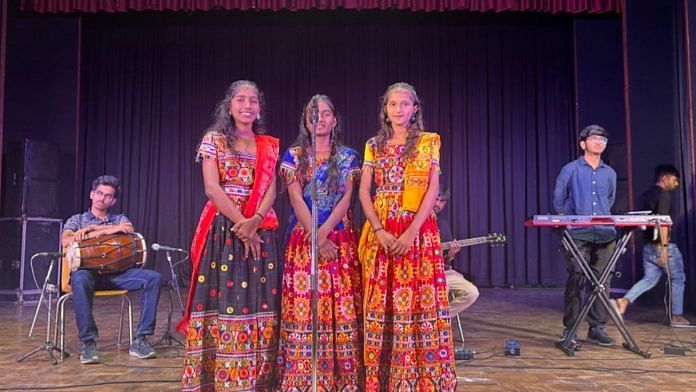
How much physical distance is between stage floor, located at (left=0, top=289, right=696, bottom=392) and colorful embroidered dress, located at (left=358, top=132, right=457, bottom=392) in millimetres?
651

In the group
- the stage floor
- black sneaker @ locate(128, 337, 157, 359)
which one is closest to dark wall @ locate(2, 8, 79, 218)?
the stage floor

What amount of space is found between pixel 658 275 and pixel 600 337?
4.88 ft

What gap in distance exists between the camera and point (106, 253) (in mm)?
4301

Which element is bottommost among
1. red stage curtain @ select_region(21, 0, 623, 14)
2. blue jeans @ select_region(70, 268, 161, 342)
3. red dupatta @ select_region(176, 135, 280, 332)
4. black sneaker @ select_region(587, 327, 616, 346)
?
black sneaker @ select_region(587, 327, 616, 346)

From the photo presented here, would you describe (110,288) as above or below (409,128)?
below

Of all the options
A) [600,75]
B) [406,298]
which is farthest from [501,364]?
[600,75]

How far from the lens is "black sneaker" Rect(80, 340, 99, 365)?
411 centimetres

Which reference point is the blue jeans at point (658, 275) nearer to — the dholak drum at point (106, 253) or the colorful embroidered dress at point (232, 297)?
the colorful embroidered dress at point (232, 297)

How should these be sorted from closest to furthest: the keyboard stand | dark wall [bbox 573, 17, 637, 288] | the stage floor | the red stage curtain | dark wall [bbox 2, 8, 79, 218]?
the stage floor → the keyboard stand → the red stage curtain → dark wall [bbox 573, 17, 637, 288] → dark wall [bbox 2, 8, 79, 218]

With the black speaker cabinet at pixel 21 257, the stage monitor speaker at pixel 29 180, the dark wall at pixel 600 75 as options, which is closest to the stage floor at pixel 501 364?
the black speaker cabinet at pixel 21 257

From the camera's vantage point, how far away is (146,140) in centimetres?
1000

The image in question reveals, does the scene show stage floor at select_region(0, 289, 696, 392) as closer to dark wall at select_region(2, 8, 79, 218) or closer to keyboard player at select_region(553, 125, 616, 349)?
keyboard player at select_region(553, 125, 616, 349)

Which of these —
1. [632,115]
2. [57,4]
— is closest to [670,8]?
[632,115]

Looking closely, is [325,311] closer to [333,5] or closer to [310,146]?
[310,146]
